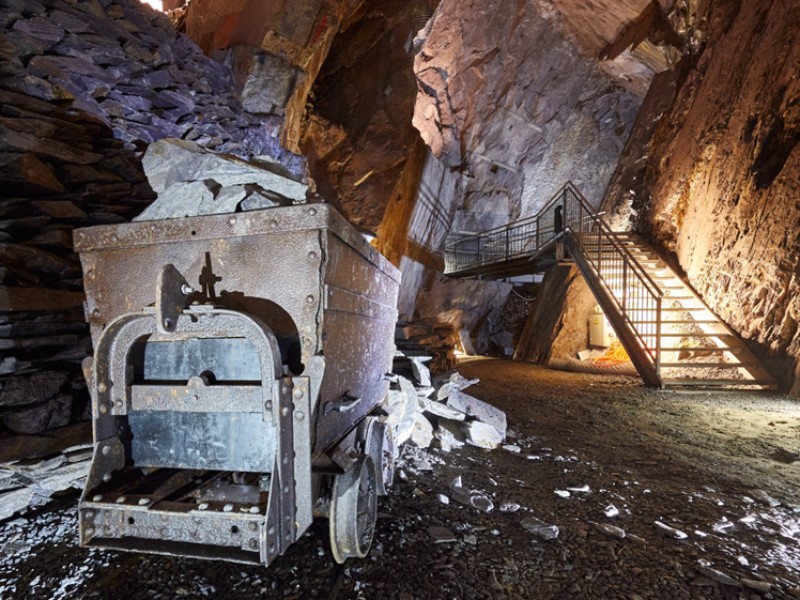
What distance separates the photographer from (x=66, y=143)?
367 centimetres

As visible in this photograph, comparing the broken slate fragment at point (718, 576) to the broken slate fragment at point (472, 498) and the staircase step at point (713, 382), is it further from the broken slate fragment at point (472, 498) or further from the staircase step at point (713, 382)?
the staircase step at point (713, 382)

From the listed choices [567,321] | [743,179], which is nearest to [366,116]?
[567,321]

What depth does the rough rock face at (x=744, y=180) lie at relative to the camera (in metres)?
5.80

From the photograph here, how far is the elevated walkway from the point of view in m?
6.14

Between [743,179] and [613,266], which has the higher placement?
[743,179]

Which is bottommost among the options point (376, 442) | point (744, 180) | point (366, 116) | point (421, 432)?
point (421, 432)

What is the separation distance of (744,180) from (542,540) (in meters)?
8.20

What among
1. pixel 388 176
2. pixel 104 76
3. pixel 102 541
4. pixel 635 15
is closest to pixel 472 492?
pixel 102 541

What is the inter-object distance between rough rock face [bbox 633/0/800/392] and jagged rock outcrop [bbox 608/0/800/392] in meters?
0.02

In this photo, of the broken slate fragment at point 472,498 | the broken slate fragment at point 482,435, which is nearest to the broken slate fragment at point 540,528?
the broken slate fragment at point 472,498

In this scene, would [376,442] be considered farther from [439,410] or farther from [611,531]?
[439,410]

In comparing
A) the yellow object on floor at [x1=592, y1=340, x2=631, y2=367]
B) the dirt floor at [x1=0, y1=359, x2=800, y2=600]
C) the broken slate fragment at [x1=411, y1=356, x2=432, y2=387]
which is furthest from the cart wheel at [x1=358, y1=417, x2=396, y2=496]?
the yellow object on floor at [x1=592, y1=340, x2=631, y2=367]

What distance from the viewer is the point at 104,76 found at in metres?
4.48

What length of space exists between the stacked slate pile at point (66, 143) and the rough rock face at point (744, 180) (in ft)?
27.4
